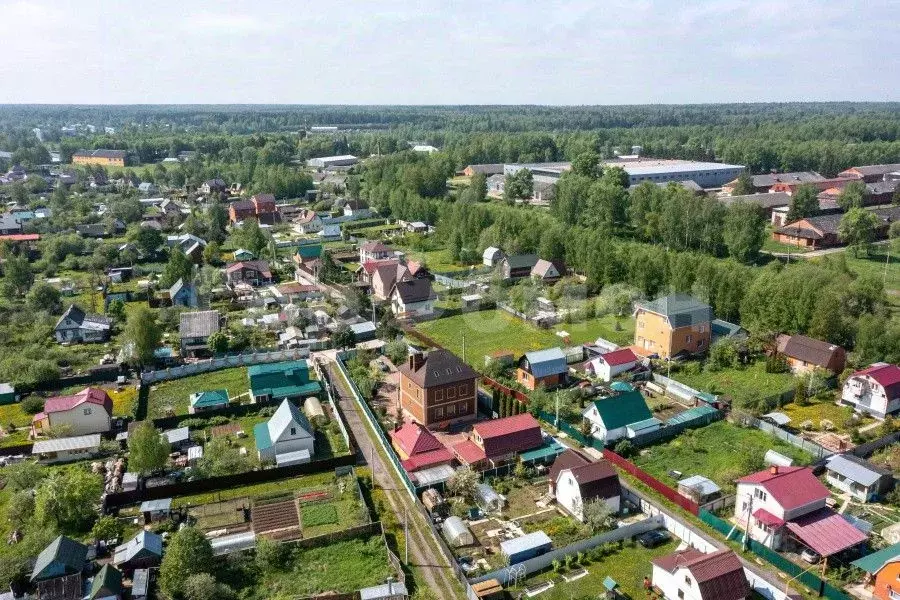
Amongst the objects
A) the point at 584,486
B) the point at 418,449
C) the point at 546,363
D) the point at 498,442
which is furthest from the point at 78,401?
the point at 584,486

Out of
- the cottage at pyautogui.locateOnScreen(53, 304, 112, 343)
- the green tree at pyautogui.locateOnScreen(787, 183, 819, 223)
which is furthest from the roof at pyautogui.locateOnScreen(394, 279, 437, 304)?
the green tree at pyautogui.locateOnScreen(787, 183, 819, 223)

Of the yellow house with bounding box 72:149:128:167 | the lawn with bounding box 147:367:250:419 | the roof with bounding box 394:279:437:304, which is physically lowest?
the lawn with bounding box 147:367:250:419

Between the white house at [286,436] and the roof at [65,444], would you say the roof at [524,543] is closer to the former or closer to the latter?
the white house at [286,436]

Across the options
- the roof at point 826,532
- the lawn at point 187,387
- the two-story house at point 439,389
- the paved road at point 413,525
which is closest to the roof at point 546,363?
the two-story house at point 439,389

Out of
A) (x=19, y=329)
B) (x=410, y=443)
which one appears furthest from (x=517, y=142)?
(x=410, y=443)

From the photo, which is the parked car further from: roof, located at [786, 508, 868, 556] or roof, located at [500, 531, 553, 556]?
roof, located at [786, 508, 868, 556]

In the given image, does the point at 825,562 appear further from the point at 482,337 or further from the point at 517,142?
the point at 517,142

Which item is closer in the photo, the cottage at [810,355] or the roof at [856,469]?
the roof at [856,469]
